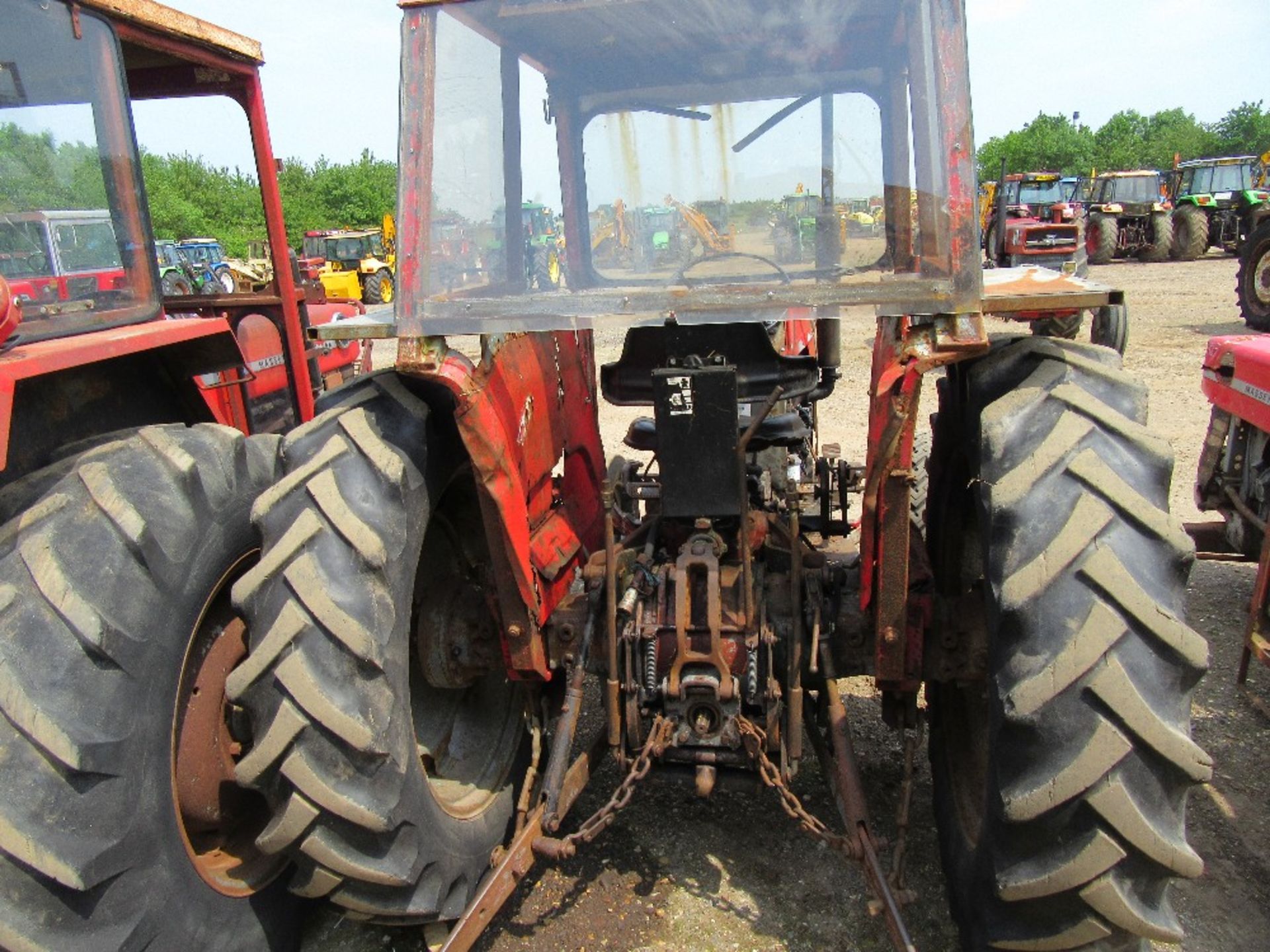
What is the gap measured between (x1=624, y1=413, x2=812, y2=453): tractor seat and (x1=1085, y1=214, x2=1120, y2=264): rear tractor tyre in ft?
69.5

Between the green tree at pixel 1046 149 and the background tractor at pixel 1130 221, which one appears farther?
the green tree at pixel 1046 149

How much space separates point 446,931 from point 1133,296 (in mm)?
17367

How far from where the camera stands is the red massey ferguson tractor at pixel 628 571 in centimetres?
184

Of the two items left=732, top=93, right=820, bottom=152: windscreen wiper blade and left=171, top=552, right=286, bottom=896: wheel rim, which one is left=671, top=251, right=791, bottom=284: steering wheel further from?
left=171, top=552, right=286, bottom=896: wheel rim

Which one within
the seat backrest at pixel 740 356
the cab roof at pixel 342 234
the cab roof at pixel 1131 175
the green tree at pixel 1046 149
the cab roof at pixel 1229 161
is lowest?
the seat backrest at pixel 740 356

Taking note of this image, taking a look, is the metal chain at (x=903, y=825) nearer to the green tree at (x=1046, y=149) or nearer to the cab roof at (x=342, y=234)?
the cab roof at (x=342, y=234)

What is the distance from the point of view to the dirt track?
2600 millimetres

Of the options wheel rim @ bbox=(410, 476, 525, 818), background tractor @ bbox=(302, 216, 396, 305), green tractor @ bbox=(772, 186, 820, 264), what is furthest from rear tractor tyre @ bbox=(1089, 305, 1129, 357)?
background tractor @ bbox=(302, 216, 396, 305)

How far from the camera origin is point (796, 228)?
2734mm

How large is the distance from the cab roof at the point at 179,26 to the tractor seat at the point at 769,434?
80.5 inches

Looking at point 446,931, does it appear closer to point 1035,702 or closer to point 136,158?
point 1035,702

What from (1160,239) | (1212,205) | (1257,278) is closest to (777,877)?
(1257,278)

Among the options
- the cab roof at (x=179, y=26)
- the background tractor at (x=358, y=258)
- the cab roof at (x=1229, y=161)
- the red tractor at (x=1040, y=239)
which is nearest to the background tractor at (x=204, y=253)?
the background tractor at (x=358, y=258)

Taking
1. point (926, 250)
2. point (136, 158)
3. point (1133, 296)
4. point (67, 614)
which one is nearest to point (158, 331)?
point (136, 158)
